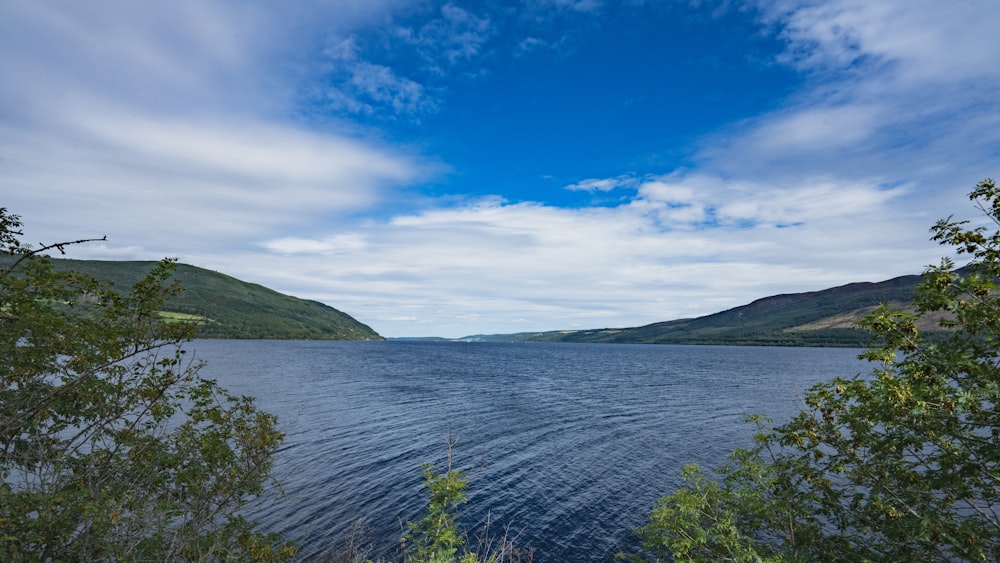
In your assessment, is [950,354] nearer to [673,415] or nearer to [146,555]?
[146,555]

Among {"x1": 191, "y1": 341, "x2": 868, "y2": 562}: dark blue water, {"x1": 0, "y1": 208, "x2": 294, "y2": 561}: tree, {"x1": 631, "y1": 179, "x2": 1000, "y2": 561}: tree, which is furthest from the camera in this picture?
{"x1": 191, "y1": 341, "x2": 868, "y2": 562}: dark blue water

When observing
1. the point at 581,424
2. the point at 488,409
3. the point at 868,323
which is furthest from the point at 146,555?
the point at 488,409

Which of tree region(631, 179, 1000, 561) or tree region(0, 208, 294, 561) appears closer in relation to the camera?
tree region(631, 179, 1000, 561)

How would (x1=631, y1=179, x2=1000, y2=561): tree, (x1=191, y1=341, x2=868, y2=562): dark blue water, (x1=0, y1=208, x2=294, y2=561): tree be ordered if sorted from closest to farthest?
(x1=631, y1=179, x2=1000, y2=561): tree → (x1=0, y1=208, x2=294, y2=561): tree → (x1=191, y1=341, x2=868, y2=562): dark blue water

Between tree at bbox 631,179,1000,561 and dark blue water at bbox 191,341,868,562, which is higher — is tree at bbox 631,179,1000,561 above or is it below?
above

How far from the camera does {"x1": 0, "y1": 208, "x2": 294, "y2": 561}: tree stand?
11.1m

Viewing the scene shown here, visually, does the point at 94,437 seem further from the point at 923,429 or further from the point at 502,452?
the point at 502,452

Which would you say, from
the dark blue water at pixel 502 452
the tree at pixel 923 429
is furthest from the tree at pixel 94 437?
the tree at pixel 923 429

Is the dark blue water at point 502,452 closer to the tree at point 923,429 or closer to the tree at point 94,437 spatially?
the tree at point 923,429

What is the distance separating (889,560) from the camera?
44.8 ft

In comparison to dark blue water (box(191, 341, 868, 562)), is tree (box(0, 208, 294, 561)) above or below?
above

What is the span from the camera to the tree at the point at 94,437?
11.1m

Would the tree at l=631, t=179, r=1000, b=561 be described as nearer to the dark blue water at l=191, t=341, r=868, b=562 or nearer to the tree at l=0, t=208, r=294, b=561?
the dark blue water at l=191, t=341, r=868, b=562

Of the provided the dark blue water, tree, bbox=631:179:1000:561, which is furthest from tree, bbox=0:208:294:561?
tree, bbox=631:179:1000:561
